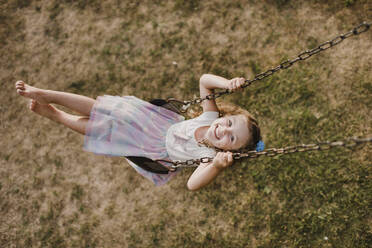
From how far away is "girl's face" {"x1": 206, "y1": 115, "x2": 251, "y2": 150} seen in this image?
240cm

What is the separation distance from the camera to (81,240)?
3.38 m

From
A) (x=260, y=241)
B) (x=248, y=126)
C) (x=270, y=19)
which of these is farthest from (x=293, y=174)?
(x=270, y=19)

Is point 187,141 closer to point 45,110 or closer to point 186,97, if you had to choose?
point 186,97

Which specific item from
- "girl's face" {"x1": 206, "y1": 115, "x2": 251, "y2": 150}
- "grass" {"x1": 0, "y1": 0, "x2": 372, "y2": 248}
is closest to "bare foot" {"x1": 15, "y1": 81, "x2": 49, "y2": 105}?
"grass" {"x1": 0, "y1": 0, "x2": 372, "y2": 248}

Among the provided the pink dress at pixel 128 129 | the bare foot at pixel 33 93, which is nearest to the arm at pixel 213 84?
the pink dress at pixel 128 129

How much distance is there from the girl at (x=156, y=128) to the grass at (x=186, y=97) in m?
0.86

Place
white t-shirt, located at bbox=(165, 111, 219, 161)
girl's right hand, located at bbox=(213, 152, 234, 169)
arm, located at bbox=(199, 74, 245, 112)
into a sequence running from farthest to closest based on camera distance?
white t-shirt, located at bbox=(165, 111, 219, 161), arm, located at bbox=(199, 74, 245, 112), girl's right hand, located at bbox=(213, 152, 234, 169)

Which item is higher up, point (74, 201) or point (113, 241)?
point (74, 201)

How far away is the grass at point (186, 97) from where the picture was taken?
132 inches

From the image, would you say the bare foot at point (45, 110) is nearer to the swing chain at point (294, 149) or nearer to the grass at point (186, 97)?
the grass at point (186, 97)

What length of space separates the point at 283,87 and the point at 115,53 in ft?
7.40

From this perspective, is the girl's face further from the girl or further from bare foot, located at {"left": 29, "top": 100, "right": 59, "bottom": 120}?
bare foot, located at {"left": 29, "top": 100, "right": 59, "bottom": 120}

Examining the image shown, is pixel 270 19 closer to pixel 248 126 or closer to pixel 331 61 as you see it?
pixel 331 61

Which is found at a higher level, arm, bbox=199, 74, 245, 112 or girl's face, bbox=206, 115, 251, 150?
arm, bbox=199, 74, 245, 112
